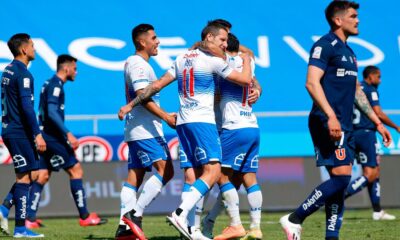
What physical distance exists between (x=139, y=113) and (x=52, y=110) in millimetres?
3424

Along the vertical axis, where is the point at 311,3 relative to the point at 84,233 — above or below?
above

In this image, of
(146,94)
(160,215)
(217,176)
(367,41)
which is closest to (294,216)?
(217,176)

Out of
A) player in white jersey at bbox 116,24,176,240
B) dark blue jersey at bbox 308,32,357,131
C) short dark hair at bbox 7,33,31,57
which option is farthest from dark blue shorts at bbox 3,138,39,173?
dark blue jersey at bbox 308,32,357,131

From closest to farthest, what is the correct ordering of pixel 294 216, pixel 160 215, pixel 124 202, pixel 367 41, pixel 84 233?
pixel 294 216, pixel 124 202, pixel 84 233, pixel 160 215, pixel 367 41

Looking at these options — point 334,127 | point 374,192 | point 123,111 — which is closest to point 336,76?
point 334,127

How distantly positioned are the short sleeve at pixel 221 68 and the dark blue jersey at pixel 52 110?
4.76m

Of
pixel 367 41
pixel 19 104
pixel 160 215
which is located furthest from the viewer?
pixel 367 41

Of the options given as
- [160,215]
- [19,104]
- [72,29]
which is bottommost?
[160,215]

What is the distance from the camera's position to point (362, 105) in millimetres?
9203

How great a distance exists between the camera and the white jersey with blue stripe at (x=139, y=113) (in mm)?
9945

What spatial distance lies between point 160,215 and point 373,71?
14.4 ft

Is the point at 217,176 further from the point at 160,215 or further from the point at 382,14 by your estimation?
the point at 382,14

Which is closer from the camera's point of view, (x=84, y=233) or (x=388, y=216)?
(x=84, y=233)

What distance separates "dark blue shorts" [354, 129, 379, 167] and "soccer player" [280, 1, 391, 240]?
6097 mm
